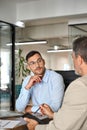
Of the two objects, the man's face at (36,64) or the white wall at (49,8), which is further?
the white wall at (49,8)

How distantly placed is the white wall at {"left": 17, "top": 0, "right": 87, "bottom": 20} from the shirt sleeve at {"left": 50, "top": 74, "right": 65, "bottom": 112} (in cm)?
458

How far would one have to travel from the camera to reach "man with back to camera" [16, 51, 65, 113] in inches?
104

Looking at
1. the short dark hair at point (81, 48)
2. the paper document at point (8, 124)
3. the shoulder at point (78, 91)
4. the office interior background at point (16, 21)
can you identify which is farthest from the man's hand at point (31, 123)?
the office interior background at point (16, 21)

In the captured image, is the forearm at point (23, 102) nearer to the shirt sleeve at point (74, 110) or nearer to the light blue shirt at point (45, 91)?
the light blue shirt at point (45, 91)

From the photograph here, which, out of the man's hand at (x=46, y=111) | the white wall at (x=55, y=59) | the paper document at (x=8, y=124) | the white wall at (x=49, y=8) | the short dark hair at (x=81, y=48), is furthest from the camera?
the white wall at (x=55, y=59)

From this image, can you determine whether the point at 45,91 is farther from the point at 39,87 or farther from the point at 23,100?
the point at 23,100

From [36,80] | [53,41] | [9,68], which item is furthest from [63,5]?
[53,41]

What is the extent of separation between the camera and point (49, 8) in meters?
7.35

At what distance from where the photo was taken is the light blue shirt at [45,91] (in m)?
2.62

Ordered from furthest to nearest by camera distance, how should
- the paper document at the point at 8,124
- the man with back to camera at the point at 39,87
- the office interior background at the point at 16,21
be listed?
1. the office interior background at the point at 16,21
2. the man with back to camera at the point at 39,87
3. the paper document at the point at 8,124

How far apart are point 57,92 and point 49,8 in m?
5.07

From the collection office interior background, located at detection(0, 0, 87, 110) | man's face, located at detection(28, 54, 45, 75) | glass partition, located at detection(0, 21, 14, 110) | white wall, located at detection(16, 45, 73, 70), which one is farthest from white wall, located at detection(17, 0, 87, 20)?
white wall, located at detection(16, 45, 73, 70)

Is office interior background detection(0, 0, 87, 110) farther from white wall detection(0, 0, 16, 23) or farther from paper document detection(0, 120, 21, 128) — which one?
paper document detection(0, 120, 21, 128)

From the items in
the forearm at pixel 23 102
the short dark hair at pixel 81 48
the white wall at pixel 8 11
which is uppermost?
the white wall at pixel 8 11
